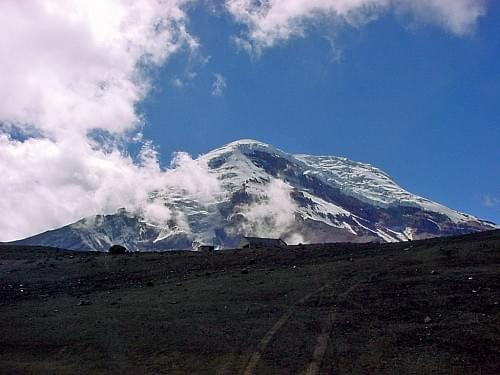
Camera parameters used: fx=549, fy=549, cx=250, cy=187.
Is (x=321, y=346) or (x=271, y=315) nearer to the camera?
(x=321, y=346)

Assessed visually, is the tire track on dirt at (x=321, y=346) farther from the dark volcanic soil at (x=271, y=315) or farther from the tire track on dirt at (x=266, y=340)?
the tire track on dirt at (x=266, y=340)

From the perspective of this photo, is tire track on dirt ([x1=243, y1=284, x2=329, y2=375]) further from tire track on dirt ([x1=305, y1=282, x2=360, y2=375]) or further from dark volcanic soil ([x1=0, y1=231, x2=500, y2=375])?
tire track on dirt ([x1=305, y1=282, x2=360, y2=375])

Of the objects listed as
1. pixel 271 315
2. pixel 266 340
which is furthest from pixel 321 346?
pixel 271 315

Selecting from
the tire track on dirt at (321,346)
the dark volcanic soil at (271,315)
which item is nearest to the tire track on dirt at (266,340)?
the dark volcanic soil at (271,315)

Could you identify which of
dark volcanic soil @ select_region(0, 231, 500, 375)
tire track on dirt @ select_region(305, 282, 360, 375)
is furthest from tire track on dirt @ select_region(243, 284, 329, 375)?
tire track on dirt @ select_region(305, 282, 360, 375)

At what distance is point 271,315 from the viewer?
2702 centimetres

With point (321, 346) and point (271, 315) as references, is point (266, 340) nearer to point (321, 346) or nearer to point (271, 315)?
point (321, 346)

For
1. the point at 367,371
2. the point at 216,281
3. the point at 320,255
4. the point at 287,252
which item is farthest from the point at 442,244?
the point at 367,371

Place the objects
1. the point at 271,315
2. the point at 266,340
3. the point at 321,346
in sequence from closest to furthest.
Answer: the point at 321,346 → the point at 266,340 → the point at 271,315

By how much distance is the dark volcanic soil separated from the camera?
21.0 metres

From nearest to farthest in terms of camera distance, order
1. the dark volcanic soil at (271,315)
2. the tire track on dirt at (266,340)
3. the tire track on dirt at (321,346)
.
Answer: the tire track on dirt at (321,346) < the tire track on dirt at (266,340) < the dark volcanic soil at (271,315)

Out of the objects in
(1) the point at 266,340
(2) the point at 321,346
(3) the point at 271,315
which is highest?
(3) the point at 271,315

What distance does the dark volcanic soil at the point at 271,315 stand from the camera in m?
21.0

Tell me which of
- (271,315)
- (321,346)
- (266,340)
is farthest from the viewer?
(271,315)
